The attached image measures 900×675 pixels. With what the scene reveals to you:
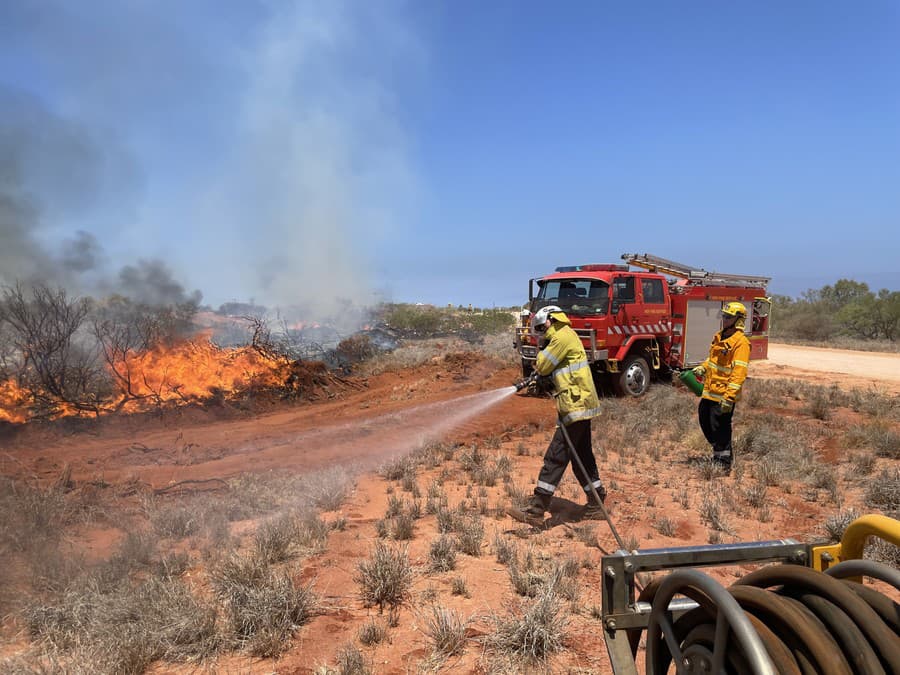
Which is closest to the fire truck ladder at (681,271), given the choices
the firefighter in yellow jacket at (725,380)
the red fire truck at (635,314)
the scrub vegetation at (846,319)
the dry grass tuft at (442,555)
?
the red fire truck at (635,314)

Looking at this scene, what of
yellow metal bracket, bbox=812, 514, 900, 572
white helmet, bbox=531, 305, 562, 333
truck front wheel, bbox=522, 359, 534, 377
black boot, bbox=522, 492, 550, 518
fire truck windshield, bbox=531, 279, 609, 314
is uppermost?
fire truck windshield, bbox=531, 279, 609, 314

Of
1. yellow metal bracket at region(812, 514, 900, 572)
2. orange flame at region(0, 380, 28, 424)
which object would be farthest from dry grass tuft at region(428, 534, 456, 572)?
orange flame at region(0, 380, 28, 424)

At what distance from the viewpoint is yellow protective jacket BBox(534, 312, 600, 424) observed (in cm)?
536

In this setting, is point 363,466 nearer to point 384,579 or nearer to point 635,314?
point 384,579

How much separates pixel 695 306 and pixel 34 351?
43.2 feet

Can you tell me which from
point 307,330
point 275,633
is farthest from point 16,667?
point 307,330

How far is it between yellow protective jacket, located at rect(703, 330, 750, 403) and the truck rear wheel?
4384mm

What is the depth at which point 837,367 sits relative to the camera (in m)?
17.8

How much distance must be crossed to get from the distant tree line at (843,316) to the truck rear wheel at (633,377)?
2286 cm

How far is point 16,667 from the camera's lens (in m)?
2.98

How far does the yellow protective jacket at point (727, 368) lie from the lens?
654 centimetres

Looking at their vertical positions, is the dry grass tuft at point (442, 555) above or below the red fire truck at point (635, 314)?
below

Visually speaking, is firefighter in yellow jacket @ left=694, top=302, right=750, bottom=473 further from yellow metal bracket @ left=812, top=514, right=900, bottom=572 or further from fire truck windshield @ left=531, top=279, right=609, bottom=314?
yellow metal bracket @ left=812, top=514, right=900, bottom=572

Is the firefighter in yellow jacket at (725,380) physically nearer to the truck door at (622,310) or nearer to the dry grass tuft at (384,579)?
the truck door at (622,310)
